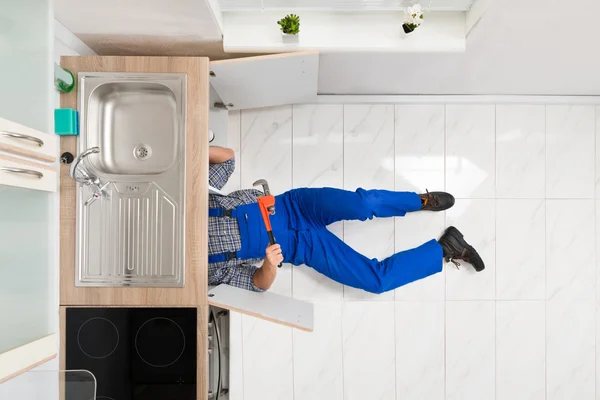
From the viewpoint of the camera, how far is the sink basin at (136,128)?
74.9 inches

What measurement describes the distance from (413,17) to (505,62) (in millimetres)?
673

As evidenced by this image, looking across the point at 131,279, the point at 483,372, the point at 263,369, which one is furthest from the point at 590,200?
the point at 131,279

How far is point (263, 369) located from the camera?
2656mm

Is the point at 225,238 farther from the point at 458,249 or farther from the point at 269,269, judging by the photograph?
the point at 458,249

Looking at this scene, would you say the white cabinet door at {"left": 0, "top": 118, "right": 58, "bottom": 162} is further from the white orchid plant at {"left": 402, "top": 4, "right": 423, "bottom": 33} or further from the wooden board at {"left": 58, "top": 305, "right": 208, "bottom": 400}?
the white orchid plant at {"left": 402, "top": 4, "right": 423, "bottom": 33}

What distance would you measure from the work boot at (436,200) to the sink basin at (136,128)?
1.44 m

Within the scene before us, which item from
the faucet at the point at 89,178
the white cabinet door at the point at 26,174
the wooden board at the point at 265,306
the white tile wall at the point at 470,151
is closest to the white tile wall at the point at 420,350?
the white tile wall at the point at 470,151

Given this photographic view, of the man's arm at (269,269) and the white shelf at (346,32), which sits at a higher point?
the white shelf at (346,32)

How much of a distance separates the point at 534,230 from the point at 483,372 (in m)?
0.91

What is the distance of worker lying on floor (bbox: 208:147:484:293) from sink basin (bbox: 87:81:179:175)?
0.28 metres

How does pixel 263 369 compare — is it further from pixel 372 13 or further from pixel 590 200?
pixel 590 200

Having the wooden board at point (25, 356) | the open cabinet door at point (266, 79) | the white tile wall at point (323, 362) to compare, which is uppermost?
the open cabinet door at point (266, 79)

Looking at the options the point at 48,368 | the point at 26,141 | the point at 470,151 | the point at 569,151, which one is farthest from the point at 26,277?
the point at 569,151

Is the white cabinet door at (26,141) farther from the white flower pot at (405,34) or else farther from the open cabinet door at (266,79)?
the white flower pot at (405,34)
